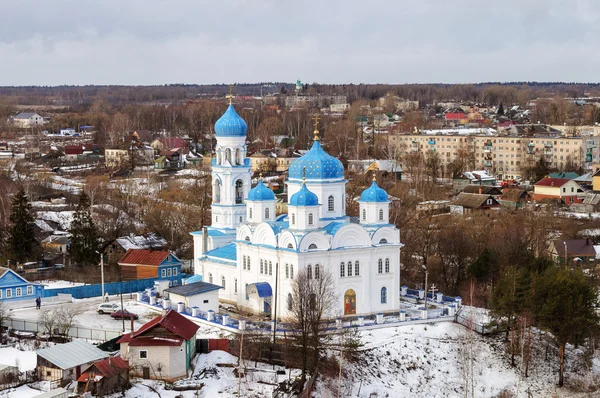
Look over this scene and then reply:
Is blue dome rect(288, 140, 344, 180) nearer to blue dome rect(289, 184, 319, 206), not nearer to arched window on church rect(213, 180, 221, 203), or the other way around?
blue dome rect(289, 184, 319, 206)

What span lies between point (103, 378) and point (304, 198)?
6.60 meters

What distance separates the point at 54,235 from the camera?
3597 centimetres

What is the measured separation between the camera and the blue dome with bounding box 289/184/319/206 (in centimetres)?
2281

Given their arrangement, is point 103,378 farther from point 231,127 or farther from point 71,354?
point 231,127

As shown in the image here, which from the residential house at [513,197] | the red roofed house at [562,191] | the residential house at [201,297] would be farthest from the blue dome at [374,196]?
the red roofed house at [562,191]

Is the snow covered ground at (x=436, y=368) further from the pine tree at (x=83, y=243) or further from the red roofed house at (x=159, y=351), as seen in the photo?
the pine tree at (x=83, y=243)

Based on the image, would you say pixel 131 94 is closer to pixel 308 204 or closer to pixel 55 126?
pixel 55 126

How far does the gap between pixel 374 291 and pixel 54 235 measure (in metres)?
16.5

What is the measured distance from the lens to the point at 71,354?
19.7m

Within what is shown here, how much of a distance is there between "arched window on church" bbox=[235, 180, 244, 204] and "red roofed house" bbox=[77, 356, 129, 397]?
8599 mm

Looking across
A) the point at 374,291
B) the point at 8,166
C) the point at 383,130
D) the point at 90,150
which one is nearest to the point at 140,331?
the point at 374,291

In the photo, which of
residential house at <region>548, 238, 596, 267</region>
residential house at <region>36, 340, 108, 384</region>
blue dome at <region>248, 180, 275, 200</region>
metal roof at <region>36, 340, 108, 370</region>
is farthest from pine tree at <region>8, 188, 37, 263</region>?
residential house at <region>548, 238, 596, 267</region>

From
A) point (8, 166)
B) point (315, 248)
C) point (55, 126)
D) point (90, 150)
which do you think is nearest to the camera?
point (315, 248)

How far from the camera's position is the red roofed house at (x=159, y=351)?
19.8 metres
